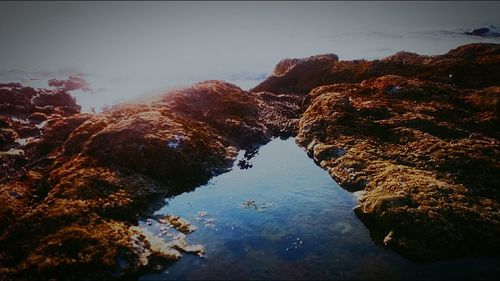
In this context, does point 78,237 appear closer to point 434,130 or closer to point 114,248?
point 114,248

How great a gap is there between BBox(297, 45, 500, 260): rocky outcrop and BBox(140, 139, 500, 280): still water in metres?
1.42

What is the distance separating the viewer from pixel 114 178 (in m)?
32.2

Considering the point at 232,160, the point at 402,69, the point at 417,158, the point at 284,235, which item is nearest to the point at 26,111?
the point at 232,160

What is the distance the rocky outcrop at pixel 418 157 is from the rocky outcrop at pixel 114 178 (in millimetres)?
10940

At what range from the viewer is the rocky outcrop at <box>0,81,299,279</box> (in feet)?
77.5

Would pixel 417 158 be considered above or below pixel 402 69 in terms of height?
below

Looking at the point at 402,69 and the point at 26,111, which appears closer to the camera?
the point at 402,69

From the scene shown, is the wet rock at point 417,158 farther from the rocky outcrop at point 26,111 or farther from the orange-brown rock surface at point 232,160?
the rocky outcrop at point 26,111

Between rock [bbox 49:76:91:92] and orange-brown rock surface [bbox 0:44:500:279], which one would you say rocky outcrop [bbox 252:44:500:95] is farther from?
Result: rock [bbox 49:76:91:92]

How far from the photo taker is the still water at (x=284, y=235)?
2252 centimetres

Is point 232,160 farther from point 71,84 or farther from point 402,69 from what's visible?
point 71,84

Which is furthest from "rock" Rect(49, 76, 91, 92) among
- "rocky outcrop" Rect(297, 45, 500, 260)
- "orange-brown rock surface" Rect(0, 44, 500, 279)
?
"rocky outcrop" Rect(297, 45, 500, 260)

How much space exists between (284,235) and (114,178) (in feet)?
51.1

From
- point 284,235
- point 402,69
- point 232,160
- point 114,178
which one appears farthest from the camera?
point 402,69
